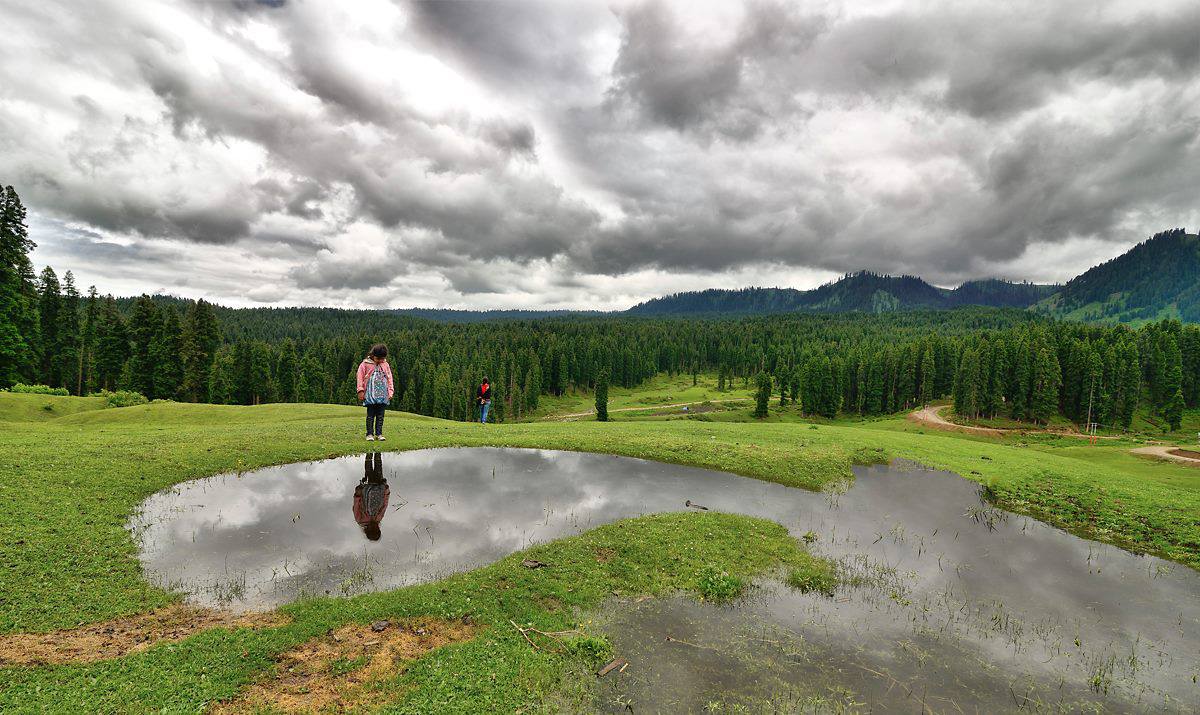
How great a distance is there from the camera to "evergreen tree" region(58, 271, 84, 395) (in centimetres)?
7044

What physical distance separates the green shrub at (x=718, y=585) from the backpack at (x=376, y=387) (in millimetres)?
16441

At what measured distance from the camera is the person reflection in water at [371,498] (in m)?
13.8

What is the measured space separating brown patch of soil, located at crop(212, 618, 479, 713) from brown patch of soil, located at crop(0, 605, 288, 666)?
1.32 m

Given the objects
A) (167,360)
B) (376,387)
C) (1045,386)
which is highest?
(376,387)

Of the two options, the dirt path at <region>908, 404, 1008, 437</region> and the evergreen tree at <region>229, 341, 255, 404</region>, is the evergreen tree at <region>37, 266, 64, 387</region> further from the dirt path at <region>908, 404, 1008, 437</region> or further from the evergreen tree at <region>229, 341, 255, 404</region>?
the dirt path at <region>908, 404, 1008, 437</region>

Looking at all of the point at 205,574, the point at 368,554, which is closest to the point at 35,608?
the point at 205,574

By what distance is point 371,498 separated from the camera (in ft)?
52.1

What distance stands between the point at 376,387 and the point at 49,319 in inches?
3268

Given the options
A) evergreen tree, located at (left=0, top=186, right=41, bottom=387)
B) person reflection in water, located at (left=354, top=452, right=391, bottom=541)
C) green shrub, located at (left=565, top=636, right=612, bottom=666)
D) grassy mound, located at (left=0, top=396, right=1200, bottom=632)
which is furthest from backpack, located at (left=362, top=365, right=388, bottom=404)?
evergreen tree, located at (left=0, top=186, right=41, bottom=387)

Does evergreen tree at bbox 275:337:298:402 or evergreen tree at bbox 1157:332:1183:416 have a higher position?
evergreen tree at bbox 1157:332:1183:416

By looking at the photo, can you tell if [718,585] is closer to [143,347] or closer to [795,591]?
[795,591]

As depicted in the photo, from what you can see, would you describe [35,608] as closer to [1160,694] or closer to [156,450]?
[156,450]

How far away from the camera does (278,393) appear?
9106 cm

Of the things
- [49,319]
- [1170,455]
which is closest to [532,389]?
[49,319]
